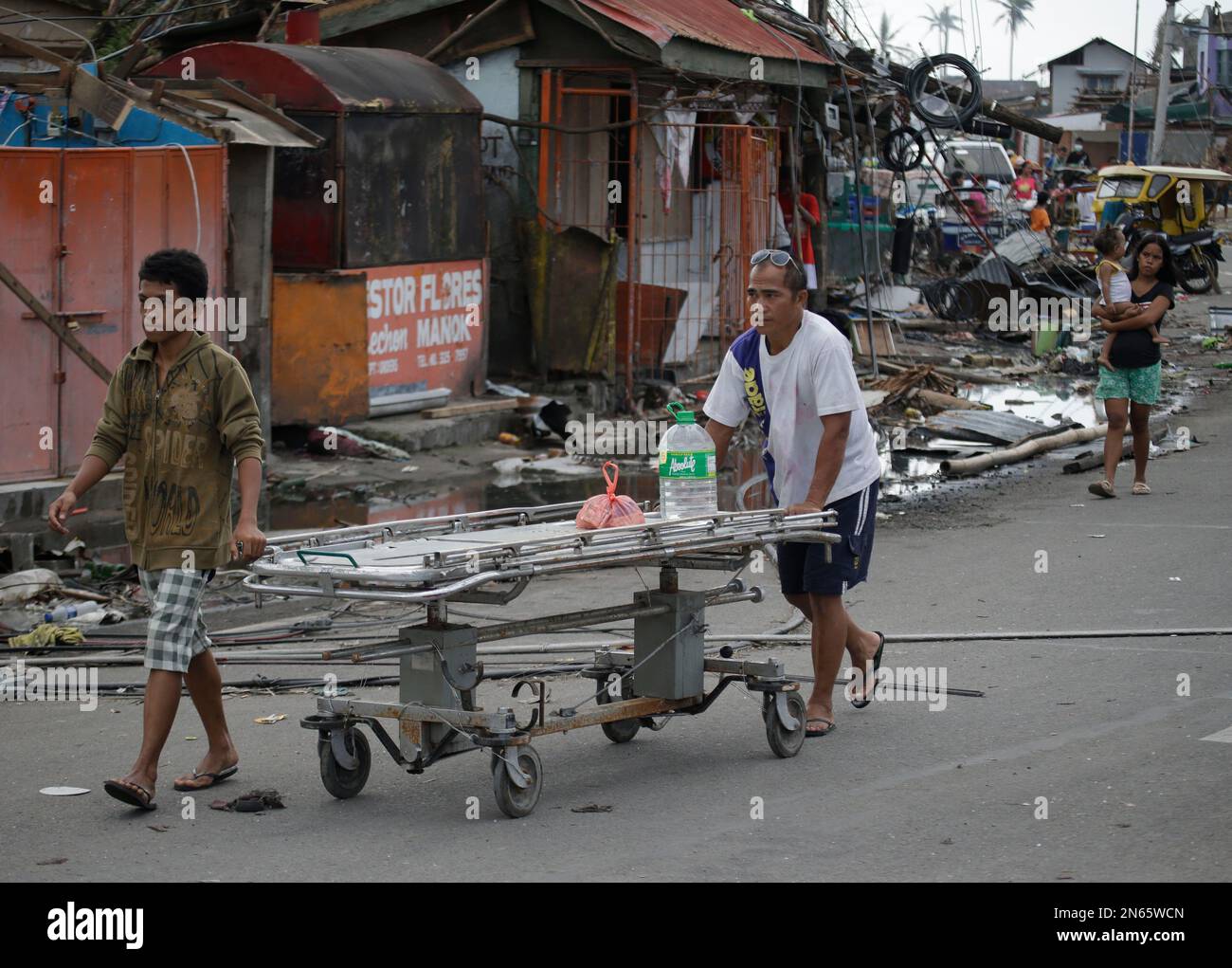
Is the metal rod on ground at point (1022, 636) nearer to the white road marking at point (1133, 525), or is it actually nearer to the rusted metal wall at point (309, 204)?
the white road marking at point (1133, 525)

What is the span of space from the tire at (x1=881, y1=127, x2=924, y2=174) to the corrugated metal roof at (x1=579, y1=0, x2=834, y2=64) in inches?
72.1

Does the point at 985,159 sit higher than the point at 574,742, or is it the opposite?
the point at 985,159

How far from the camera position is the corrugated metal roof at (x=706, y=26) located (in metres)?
15.4

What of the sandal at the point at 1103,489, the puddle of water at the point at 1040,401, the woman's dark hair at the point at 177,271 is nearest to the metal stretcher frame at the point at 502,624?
the woman's dark hair at the point at 177,271

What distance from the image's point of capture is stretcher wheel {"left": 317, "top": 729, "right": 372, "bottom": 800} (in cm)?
557

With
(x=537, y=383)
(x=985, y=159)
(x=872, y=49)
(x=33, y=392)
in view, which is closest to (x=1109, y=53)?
(x=985, y=159)

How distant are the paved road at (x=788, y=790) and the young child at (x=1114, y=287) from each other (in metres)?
3.57

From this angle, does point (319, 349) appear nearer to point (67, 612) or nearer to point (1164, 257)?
point (67, 612)

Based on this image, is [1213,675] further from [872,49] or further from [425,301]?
[872,49]

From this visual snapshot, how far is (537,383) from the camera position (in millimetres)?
15977

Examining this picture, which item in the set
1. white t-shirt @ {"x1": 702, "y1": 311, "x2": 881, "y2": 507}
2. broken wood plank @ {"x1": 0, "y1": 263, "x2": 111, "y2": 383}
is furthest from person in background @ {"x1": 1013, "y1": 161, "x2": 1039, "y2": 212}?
white t-shirt @ {"x1": 702, "y1": 311, "x2": 881, "y2": 507}

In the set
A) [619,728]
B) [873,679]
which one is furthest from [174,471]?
[873,679]
